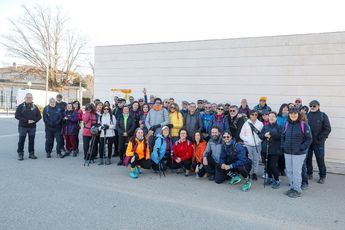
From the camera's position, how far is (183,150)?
629 cm

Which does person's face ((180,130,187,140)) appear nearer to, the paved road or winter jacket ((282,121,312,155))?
the paved road

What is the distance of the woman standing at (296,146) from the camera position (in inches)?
196

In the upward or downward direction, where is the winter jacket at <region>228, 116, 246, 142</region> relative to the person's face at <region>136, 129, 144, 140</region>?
upward

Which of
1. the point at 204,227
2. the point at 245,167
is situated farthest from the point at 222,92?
the point at 204,227

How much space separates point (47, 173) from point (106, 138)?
1.78 m

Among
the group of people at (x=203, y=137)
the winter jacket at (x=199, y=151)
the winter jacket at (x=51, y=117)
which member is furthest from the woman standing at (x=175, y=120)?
the winter jacket at (x=51, y=117)

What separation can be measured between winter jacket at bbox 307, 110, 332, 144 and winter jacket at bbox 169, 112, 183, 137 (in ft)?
9.46

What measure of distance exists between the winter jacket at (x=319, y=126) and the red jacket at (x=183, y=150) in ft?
8.56

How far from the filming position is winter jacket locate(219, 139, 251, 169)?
562cm

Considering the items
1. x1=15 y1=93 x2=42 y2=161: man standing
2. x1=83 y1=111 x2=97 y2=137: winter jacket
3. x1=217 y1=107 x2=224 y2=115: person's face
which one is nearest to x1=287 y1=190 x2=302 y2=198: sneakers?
x1=217 y1=107 x2=224 y2=115: person's face

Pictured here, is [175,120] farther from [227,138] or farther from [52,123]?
[52,123]

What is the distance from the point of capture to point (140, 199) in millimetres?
4586

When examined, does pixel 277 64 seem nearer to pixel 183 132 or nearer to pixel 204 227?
pixel 183 132

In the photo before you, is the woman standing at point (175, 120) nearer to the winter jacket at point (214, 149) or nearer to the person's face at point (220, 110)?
the person's face at point (220, 110)
